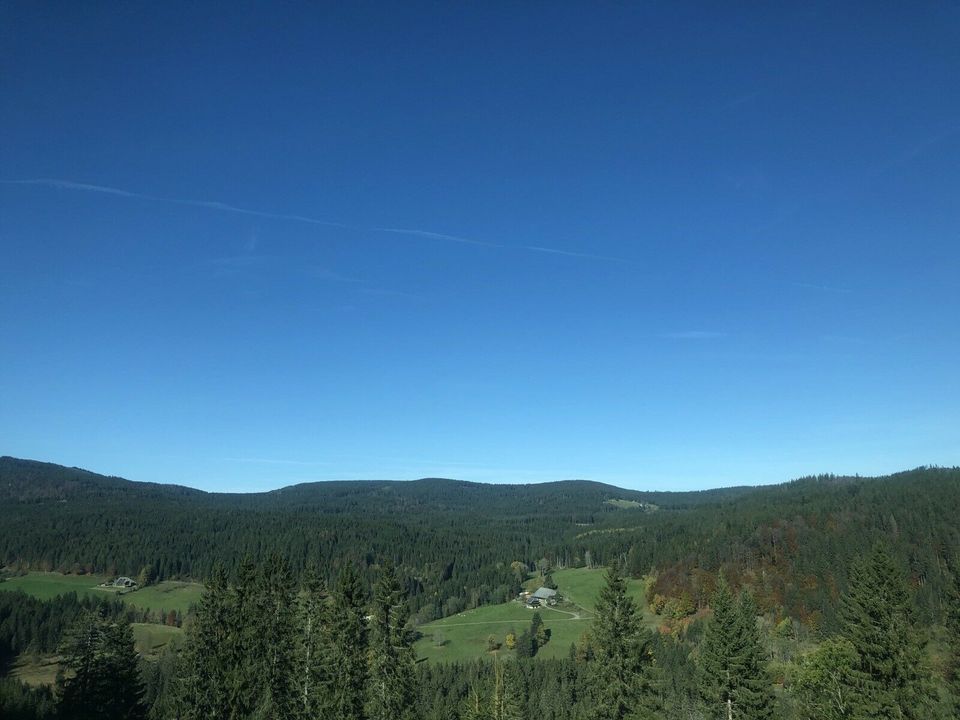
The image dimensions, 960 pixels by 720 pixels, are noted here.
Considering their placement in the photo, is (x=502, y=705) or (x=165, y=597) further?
(x=165, y=597)

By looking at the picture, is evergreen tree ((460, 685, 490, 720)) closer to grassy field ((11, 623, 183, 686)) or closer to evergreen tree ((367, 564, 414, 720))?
evergreen tree ((367, 564, 414, 720))

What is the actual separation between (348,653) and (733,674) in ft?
85.8

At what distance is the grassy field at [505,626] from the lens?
127 metres

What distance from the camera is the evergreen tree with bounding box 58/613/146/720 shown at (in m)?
46.1

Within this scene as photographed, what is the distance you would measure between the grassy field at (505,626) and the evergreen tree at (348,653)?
81.7m

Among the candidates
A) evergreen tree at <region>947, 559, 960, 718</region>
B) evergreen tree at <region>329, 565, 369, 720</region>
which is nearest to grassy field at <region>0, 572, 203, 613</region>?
evergreen tree at <region>329, 565, 369, 720</region>

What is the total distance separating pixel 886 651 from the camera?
4031 centimetres

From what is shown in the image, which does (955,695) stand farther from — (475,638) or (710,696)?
(475,638)

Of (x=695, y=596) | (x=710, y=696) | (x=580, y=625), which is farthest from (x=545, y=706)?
(x=695, y=596)

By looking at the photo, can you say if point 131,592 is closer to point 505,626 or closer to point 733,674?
point 505,626

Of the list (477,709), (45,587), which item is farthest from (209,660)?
(45,587)

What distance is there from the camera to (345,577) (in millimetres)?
43656

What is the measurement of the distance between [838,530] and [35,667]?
18731cm

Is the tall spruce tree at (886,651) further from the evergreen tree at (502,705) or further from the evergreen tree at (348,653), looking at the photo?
the evergreen tree at (348,653)
